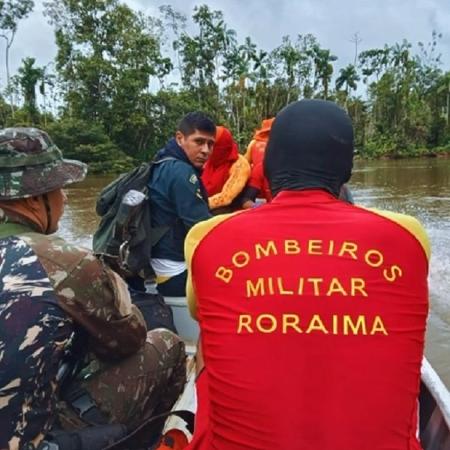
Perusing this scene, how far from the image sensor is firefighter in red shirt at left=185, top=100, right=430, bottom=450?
45.0 inches

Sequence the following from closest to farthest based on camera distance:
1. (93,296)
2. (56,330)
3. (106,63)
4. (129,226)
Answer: (56,330) → (93,296) → (129,226) → (106,63)

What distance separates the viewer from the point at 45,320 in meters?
1.44

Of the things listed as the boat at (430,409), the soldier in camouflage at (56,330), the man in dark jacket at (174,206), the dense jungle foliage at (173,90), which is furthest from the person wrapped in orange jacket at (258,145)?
the dense jungle foliage at (173,90)

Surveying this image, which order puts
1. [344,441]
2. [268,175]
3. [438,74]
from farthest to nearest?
[438,74], [268,175], [344,441]

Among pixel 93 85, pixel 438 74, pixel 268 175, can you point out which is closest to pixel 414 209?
pixel 268 175

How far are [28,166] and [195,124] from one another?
1857mm

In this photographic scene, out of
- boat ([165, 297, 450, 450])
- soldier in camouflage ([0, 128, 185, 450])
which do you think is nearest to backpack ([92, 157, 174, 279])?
boat ([165, 297, 450, 450])

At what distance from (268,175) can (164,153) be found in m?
2.05

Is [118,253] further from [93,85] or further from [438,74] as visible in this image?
[438,74]

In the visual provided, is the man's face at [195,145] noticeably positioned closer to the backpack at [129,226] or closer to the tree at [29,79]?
the backpack at [129,226]

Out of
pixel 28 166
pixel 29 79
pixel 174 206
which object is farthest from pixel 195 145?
pixel 29 79

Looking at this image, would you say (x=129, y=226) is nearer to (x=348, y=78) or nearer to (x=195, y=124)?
(x=195, y=124)

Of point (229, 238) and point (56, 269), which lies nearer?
point (229, 238)

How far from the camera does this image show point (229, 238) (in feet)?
4.20
